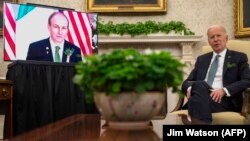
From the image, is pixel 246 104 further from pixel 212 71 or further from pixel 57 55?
pixel 57 55

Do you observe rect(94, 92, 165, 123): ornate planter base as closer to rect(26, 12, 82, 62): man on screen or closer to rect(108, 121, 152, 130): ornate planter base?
rect(108, 121, 152, 130): ornate planter base

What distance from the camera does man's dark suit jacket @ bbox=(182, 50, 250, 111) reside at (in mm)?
2760

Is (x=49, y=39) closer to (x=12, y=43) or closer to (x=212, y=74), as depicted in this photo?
(x=12, y=43)

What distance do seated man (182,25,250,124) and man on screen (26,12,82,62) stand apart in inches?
51.3

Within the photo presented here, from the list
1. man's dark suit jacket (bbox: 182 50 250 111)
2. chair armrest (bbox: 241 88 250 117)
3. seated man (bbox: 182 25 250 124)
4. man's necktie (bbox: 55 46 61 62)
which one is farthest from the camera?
man's necktie (bbox: 55 46 61 62)

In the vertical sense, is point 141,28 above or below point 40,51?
above

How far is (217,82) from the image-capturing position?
3.01 meters

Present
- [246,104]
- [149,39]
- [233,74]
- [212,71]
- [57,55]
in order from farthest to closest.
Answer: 1. [149,39]
2. [57,55]
3. [212,71]
4. [233,74]
5. [246,104]

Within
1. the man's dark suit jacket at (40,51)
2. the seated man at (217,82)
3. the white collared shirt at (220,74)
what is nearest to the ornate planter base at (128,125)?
the seated man at (217,82)

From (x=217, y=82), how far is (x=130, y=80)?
2082 mm

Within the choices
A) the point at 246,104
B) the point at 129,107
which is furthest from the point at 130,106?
the point at 246,104

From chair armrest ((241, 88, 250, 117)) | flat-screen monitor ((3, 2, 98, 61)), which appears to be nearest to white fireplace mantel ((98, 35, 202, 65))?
flat-screen monitor ((3, 2, 98, 61))

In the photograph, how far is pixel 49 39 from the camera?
11.0 ft

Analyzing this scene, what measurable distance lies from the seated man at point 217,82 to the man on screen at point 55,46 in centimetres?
130
